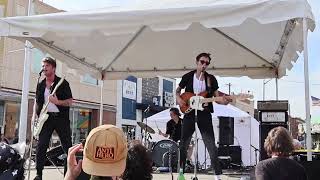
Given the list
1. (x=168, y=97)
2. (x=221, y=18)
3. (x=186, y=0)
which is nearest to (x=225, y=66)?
(x=186, y=0)

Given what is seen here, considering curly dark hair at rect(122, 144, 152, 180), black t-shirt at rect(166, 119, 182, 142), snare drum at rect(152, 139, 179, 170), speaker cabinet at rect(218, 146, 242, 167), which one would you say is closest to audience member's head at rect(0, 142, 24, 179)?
curly dark hair at rect(122, 144, 152, 180)

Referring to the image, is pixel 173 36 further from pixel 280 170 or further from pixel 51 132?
pixel 280 170

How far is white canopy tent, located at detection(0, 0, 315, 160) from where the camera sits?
4.73 metres

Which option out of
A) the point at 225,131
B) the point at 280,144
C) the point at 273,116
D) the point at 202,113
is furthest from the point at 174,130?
the point at 280,144

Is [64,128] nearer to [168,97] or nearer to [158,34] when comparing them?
[158,34]

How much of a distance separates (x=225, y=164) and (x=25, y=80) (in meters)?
6.97

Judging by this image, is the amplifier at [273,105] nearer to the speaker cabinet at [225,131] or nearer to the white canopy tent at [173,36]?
the white canopy tent at [173,36]

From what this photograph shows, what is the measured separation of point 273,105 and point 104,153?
5.56 metres

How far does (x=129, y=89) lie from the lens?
32.8 metres

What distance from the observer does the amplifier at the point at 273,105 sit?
706 centimetres

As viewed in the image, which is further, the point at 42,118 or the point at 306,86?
the point at 42,118

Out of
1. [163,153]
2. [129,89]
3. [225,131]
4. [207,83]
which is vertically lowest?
[163,153]

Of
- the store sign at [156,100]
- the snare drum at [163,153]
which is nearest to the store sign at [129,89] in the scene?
the store sign at [156,100]

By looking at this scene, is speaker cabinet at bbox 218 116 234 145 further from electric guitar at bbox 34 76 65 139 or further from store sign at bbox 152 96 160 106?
store sign at bbox 152 96 160 106
